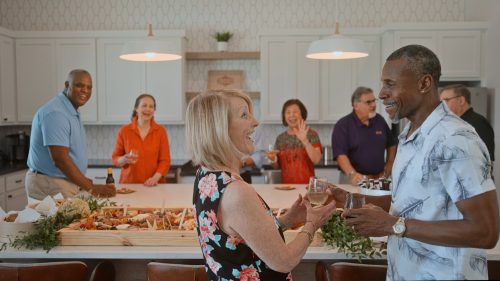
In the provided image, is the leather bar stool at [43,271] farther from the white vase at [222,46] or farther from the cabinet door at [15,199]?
the white vase at [222,46]

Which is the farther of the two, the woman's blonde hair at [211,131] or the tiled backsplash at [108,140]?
the tiled backsplash at [108,140]

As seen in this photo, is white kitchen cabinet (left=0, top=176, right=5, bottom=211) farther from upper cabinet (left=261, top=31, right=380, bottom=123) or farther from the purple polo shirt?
the purple polo shirt

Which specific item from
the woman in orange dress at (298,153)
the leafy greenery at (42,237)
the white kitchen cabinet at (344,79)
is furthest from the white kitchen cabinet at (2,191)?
the white kitchen cabinet at (344,79)

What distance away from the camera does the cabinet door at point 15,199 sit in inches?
210

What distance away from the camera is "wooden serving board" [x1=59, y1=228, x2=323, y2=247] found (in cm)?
225

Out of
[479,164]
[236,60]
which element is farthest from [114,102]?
[479,164]

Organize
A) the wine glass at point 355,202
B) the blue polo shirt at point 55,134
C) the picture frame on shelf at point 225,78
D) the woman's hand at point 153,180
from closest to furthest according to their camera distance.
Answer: the wine glass at point 355,202
the blue polo shirt at point 55,134
the woman's hand at point 153,180
the picture frame on shelf at point 225,78

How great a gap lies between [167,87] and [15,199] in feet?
7.31

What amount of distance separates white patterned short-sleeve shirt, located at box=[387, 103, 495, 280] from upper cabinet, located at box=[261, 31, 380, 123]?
173 inches

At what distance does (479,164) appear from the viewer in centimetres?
136

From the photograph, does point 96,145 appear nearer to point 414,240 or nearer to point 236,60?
point 236,60

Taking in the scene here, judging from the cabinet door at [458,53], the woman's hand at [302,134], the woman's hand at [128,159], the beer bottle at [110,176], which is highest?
the cabinet door at [458,53]

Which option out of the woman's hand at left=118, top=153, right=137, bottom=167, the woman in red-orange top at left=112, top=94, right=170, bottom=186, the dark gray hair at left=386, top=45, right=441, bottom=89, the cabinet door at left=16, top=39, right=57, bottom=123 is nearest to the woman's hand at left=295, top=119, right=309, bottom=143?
the woman in red-orange top at left=112, top=94, right=170, bottom=186

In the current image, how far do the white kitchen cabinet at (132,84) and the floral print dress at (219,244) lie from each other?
180 inches
